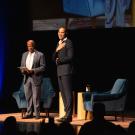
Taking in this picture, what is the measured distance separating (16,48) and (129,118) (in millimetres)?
3237

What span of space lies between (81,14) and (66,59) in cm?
247

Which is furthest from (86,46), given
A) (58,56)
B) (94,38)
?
(58,56)

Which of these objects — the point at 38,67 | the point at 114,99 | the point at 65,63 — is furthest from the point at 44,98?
the point at 65,63

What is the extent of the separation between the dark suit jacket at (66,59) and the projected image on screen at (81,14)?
211 centimetres

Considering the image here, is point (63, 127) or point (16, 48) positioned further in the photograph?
point (16, 48)

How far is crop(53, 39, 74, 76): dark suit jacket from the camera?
319 inches

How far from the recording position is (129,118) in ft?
30.8

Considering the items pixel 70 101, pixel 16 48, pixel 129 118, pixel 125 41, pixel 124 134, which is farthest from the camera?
pixel 16 48

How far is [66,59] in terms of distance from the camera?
318 inches

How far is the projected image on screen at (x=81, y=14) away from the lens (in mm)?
9930

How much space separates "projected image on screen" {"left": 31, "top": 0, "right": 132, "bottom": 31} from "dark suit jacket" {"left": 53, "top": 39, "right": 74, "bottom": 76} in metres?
2.11

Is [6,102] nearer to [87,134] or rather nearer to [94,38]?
[94,38]

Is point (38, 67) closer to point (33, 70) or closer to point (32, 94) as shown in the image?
point (33, 70)

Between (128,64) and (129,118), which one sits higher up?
(128,64)
